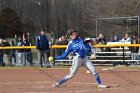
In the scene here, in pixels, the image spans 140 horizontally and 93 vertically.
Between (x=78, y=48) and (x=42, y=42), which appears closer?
(x=78, y=48)

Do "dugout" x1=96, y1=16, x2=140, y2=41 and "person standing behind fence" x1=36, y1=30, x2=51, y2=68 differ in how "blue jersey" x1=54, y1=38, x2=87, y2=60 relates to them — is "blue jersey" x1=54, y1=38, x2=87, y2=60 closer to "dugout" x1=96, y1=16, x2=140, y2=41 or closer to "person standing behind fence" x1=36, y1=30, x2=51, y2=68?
"person standing behind fence" x1=36, y1=30, x2=51, y2=68

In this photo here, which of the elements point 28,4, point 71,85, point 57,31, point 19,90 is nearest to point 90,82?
point 71,85

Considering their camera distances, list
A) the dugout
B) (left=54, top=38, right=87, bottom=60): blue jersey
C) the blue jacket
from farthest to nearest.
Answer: the dugout, the blue jacket, (left=54, top=38, right=87, bottom=60): blue jersey

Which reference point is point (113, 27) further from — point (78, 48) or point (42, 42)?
point (78, 48)

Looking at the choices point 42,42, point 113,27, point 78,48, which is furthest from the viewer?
point 113,27

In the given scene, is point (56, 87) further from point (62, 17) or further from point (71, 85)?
point (62, 17)

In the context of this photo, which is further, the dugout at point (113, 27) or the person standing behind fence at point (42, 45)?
the dugout at point (113, 27)

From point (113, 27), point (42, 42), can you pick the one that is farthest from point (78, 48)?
point (113, 27)

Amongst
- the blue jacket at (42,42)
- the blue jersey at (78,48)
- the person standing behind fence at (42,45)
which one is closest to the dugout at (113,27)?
the person standing behind fence at (42,45)

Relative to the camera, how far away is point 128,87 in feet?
49.5

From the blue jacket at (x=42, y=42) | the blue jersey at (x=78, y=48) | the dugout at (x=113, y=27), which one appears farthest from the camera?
the dugout at (x=113, y=27)

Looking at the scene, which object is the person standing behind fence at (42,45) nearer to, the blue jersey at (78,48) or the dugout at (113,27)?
the blue jersey at (78,48)

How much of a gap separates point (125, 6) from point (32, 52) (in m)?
21.2

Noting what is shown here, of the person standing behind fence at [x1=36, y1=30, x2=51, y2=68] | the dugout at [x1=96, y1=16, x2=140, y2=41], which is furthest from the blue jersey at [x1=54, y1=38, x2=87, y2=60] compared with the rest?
the dugout at [x1=96, y1=16, x2=140, y2=41]
